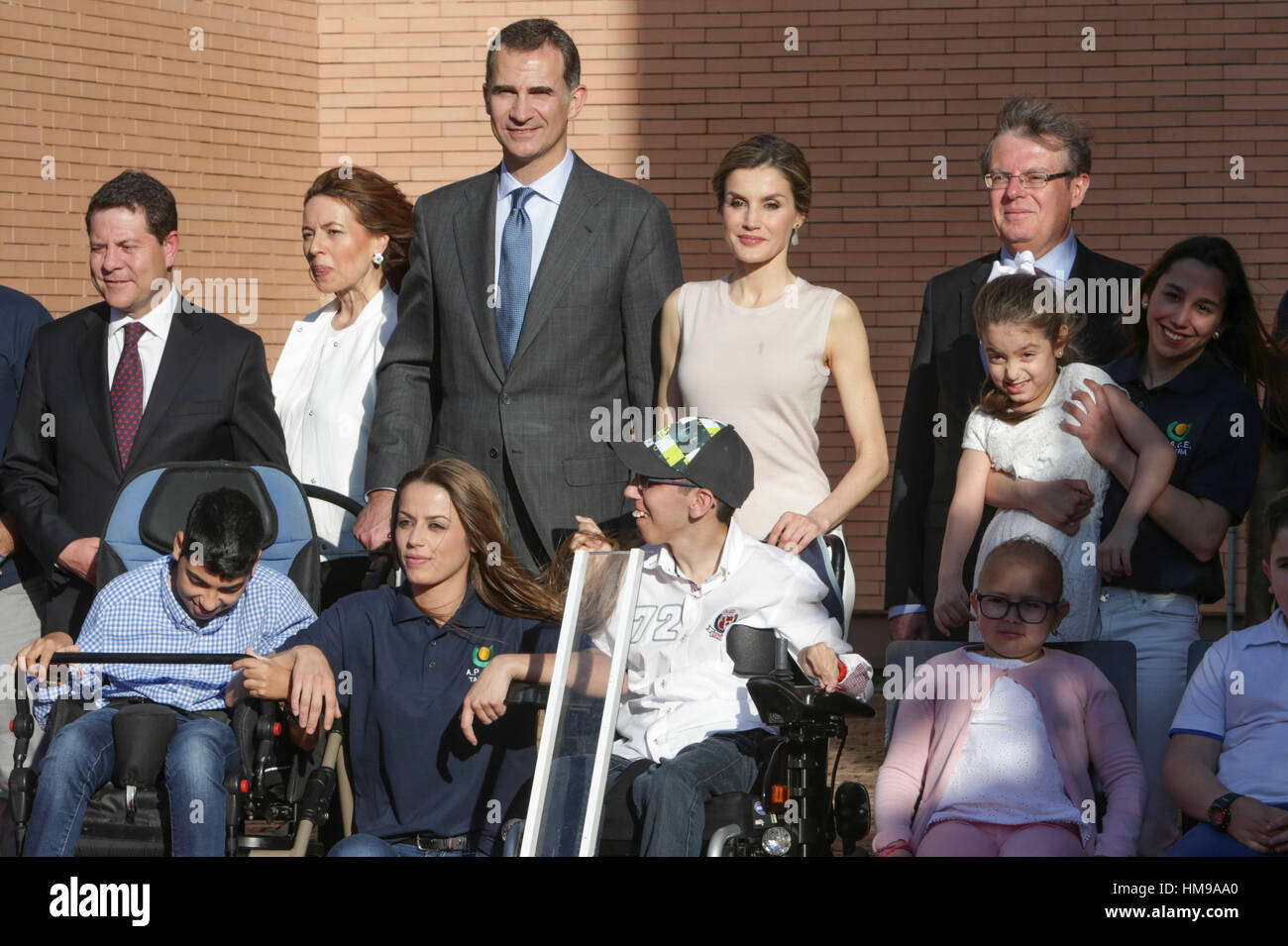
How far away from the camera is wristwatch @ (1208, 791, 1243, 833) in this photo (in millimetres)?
3445

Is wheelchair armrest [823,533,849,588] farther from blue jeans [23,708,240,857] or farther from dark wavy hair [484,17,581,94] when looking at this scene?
blue jeans [23,708,240,857]

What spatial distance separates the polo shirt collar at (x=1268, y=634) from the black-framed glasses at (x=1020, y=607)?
448mm

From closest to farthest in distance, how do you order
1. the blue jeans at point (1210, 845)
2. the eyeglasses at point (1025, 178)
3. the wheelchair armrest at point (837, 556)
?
the blue jeans at point (1210, 845) → the eyeglasses at point (1025, 178) → the wheelchair armrest at point (837, 556)

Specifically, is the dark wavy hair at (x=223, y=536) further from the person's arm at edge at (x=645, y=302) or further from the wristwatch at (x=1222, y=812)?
the wristwatch at (x=1222, y=812)

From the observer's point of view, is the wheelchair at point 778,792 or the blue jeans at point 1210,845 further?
the wheelchair at point 778,792

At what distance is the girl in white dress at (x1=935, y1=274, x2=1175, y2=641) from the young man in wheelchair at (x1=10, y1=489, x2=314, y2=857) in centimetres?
187

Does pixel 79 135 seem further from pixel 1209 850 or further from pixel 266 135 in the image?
pixel 1209 850

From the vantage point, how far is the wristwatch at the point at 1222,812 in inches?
136

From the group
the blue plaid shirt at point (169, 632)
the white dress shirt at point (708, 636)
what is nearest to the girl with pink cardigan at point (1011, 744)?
the white dress shirt at point (708, 636)

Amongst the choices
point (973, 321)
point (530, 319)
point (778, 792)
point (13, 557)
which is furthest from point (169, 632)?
point (973, 321)

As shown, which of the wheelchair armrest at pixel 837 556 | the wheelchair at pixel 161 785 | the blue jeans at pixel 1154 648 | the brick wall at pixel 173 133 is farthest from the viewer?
the brick wall at pixel 173 133

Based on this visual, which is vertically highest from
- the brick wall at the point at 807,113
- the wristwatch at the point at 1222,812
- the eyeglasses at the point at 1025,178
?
the brick wall at the point at 807,113
